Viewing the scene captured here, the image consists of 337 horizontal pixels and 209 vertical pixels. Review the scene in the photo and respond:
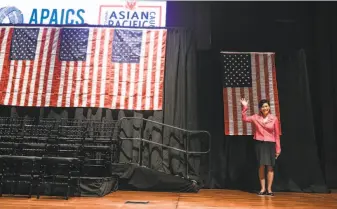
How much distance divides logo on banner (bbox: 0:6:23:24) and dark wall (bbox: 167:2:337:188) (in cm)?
326

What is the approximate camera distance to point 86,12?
6996mm

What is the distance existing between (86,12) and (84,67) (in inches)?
50.8

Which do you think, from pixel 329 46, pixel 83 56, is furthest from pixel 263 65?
pixel 83 56

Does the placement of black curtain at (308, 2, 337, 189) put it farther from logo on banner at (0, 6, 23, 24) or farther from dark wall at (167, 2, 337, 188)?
logo on banner at (0, 6, 23, 24)

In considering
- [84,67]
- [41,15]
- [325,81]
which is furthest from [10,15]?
[325,81]

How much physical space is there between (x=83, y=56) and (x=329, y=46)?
5143 mm

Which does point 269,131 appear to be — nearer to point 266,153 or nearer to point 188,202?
point 266,153

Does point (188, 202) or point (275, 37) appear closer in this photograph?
point (188, 202)

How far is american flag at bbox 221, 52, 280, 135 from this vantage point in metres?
6.35

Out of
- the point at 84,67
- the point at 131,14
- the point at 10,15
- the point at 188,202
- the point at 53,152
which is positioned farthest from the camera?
the point at 10,15

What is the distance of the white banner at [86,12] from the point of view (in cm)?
695

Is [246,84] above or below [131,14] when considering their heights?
below

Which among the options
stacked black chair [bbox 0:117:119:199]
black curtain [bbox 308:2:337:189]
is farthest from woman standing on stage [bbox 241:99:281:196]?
stacked black chair [bbox 0:117:119:199]

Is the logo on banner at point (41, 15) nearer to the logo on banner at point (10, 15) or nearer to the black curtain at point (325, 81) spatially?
the logo on banner at point (10, 15)
